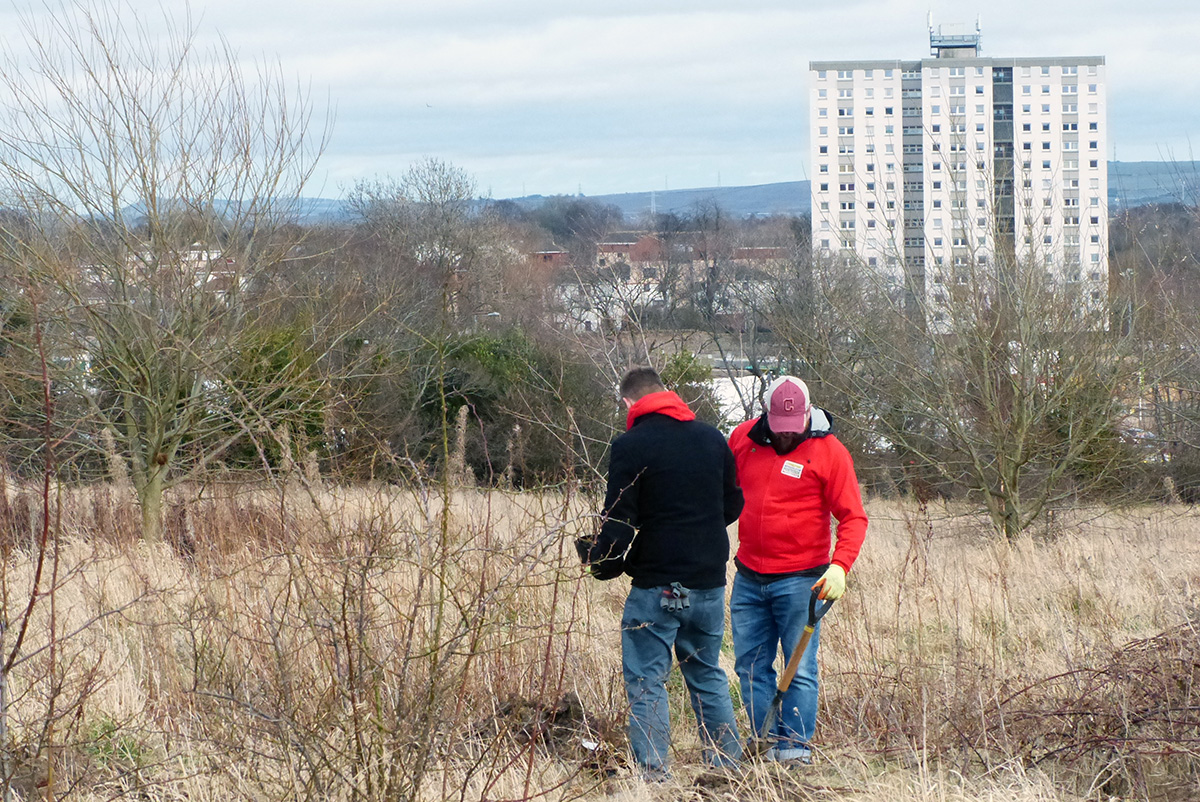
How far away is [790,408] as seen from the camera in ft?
13.8

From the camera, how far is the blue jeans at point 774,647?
418 cm

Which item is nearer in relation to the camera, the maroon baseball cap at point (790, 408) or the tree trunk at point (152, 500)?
the maroon baseball cap at point (790, 408)

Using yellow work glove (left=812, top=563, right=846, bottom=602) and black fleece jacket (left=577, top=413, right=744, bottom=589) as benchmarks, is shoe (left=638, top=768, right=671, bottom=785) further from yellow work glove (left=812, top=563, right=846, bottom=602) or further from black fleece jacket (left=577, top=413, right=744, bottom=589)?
yellow work glove (left=812, top=563, right=846, bottom=602)

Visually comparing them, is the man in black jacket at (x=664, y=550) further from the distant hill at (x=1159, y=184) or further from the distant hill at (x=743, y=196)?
the distant hill at (x=743, y=196)

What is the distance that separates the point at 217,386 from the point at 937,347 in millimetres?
7617

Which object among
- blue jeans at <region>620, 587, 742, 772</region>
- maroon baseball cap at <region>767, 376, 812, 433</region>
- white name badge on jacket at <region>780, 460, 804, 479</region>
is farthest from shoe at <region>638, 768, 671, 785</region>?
maroon baseball cap at <region>767, 376, 812, 433</region>

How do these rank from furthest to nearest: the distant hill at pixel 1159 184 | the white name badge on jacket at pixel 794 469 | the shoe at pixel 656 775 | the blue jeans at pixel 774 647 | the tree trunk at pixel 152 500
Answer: the distant hill at pixel 1159 184
the tree trunk at pixel 152 500
the white name badge on jacket at pixel 794 469
the blue jeans at pixel 774 647
the shoe at pixel 656 775

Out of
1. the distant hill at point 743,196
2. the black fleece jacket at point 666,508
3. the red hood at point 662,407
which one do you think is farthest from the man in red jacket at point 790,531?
the distant hill at point 743,196

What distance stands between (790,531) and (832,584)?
314 mm

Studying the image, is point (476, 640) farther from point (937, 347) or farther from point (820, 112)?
point (820, 112)

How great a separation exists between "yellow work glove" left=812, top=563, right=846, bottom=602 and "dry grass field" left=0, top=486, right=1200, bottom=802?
0.45 meters

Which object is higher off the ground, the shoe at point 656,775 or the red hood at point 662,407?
the red hood at point 662,407

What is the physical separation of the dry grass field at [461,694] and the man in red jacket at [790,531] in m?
0.28

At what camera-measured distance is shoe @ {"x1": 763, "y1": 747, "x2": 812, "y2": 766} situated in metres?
3.96
